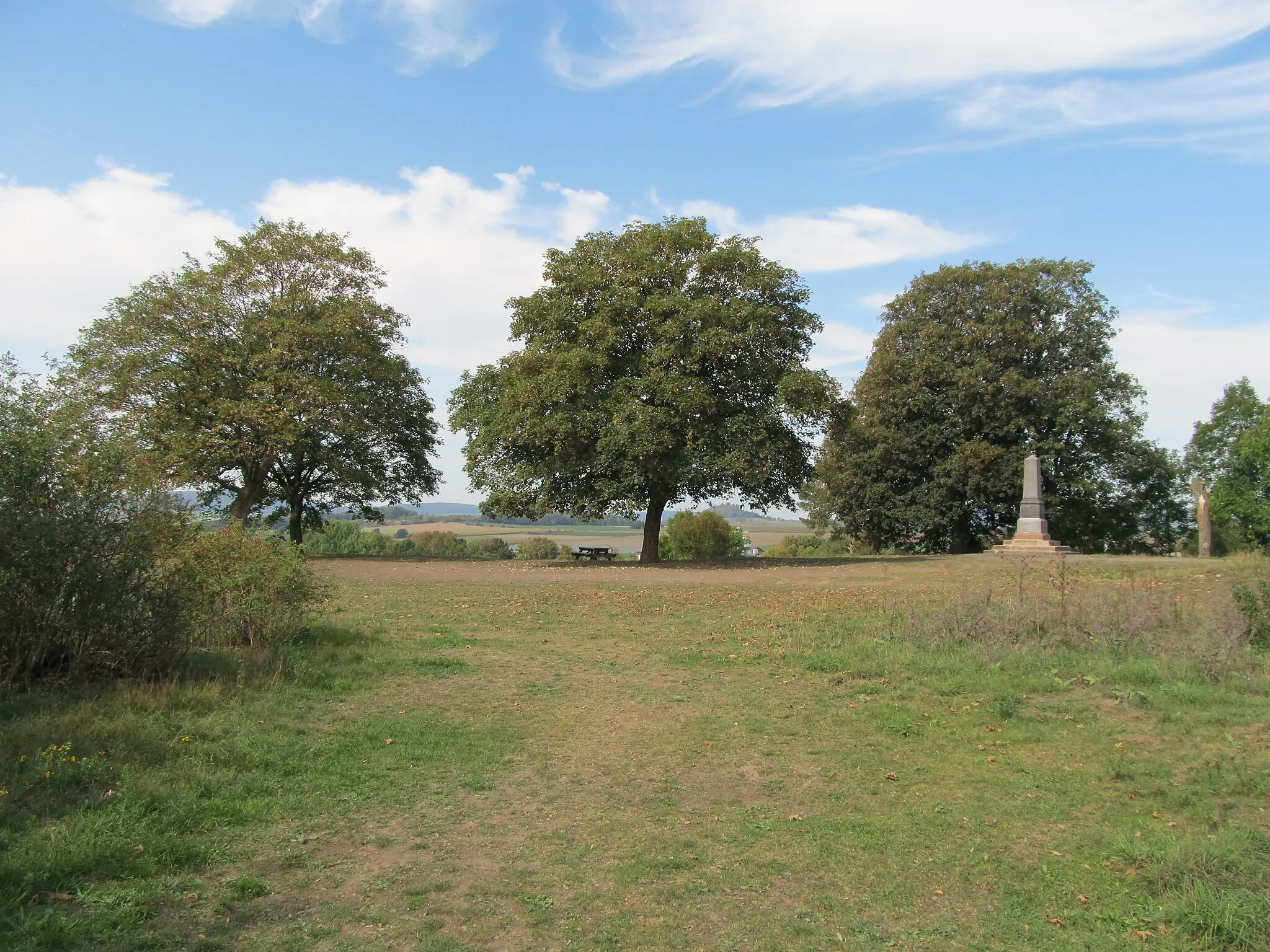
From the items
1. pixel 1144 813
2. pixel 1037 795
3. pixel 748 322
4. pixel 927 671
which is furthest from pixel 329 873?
pixel 748 322

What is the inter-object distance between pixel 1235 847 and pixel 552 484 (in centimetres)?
2291

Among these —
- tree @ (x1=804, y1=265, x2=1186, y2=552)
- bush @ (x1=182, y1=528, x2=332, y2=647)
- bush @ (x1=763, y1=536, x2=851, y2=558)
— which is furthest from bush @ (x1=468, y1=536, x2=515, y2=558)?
bush @ (x1=182, y1=528, x2=332, y2=647)

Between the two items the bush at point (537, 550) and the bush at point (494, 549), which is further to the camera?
the bush at point (537, 550)

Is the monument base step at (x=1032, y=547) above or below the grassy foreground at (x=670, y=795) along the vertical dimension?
above

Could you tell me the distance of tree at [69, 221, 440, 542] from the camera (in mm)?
25266

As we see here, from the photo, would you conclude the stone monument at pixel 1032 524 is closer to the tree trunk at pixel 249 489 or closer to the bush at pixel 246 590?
the bush at pixel 246 590

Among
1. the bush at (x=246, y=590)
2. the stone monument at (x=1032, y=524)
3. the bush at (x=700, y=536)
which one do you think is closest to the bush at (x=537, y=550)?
the bush at (x=700, y=536)

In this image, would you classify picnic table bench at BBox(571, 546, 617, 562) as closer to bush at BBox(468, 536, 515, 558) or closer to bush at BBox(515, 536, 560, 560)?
bush at BBox(468, 536, 515, 558)

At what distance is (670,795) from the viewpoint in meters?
5.55

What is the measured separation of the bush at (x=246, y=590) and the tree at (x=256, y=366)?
16.5 metres

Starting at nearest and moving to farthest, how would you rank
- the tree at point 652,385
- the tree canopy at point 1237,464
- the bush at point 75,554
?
the bush at point 75,554, the tree at point 652,385, the tree canopy at point 1237,464

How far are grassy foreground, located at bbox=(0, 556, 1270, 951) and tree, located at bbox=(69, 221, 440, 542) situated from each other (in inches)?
688

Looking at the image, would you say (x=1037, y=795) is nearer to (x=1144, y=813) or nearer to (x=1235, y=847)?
(x=1144, y=813)

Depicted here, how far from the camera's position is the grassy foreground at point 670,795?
3.88 meters
